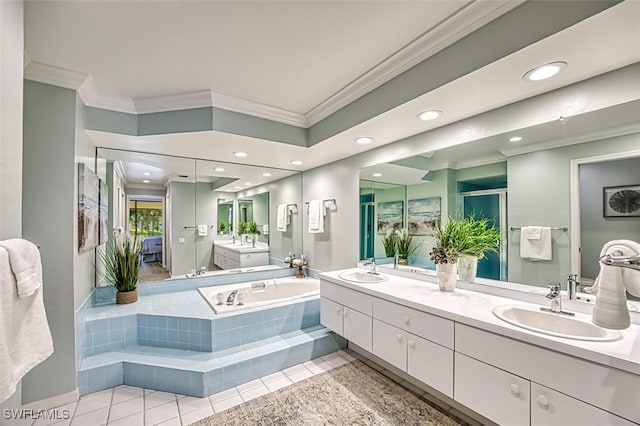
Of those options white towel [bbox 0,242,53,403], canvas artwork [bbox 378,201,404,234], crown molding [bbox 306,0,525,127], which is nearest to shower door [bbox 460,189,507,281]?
canvas artwork [bbox 378,201,404,234]

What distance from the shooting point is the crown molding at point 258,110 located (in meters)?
2.44

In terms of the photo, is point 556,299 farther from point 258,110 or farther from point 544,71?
point 258,110

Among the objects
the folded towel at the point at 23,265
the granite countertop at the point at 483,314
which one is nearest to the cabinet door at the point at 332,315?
the granite countertop at the point at 483,314

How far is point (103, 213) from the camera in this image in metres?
2.87

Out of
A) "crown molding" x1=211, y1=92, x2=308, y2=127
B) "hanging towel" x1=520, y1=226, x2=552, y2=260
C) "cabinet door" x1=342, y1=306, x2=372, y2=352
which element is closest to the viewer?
"hanging towel" x1=520, y1=226, x2=552, y2=260

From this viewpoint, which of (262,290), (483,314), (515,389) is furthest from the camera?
(262,290)

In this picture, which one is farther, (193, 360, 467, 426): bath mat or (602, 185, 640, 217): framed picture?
(193, 360, 467, 426): bath mat

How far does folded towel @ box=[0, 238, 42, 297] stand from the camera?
1.01 meters

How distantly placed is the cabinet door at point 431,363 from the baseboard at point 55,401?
2.52 meters

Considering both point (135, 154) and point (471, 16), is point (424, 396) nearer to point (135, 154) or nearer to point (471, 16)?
point (471, 16)

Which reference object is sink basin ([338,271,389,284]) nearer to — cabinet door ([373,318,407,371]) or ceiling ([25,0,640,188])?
cabinet door ([373,318,407,371])

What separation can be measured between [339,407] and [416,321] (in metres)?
0.90

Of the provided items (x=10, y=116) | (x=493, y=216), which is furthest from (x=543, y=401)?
(x=10, y=116)

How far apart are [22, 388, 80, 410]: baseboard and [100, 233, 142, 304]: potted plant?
0.96m
